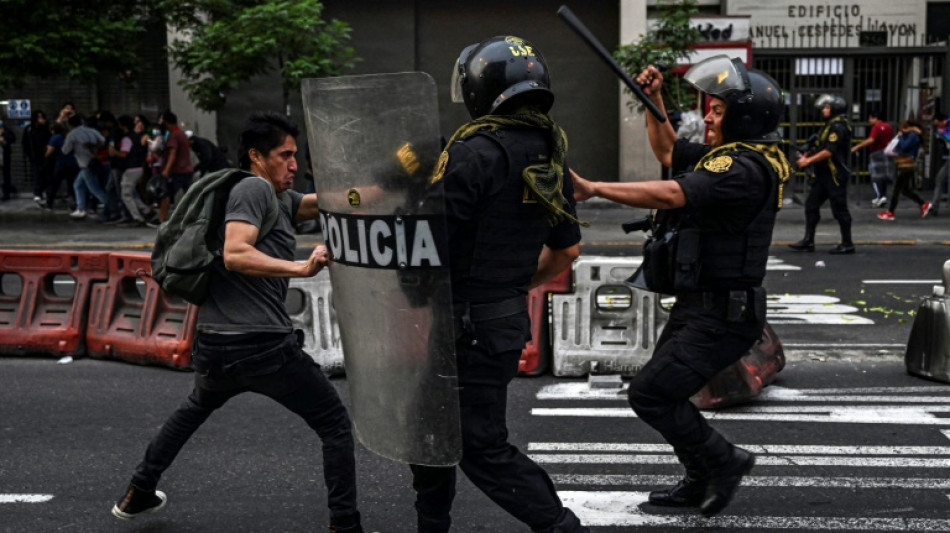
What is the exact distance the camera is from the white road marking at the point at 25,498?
207 inches

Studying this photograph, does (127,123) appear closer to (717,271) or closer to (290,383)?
(290,383)

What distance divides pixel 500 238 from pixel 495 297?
19 cm

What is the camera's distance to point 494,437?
379cm

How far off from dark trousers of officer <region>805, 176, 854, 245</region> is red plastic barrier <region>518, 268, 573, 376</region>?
6521mm

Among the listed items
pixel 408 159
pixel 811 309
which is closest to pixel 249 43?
pixel 811 309

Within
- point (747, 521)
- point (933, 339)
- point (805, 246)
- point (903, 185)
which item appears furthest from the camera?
point (903, 185)

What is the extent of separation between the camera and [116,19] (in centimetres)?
2003

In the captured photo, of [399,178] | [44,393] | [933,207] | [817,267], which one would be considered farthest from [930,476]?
[933,207]

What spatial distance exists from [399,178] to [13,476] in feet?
10.3

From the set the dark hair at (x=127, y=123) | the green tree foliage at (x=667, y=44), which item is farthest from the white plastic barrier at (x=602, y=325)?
the dark hair at (x=127, y=123)

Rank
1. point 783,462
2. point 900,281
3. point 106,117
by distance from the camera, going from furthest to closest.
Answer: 1. point 106,117
2. point 900,281
3. point 783,462

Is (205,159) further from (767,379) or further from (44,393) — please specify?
(767,379)

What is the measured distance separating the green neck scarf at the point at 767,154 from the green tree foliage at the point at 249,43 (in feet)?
42.6

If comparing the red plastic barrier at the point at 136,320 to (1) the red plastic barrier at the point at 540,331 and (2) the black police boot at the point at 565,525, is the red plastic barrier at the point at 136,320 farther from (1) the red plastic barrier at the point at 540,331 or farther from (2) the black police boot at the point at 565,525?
(2) the black police boot at the point at 565,525
